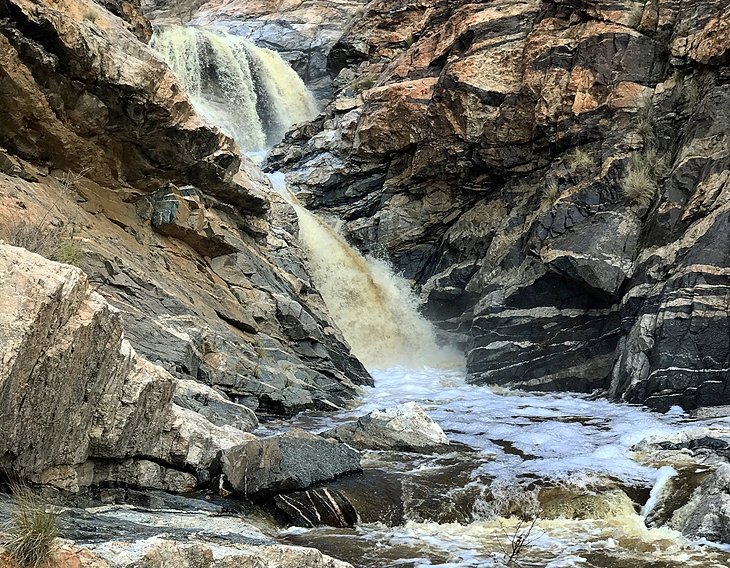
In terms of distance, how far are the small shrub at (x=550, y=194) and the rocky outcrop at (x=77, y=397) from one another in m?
10.3

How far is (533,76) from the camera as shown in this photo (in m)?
15.4

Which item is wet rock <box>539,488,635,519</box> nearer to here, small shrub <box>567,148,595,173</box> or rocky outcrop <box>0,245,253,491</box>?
rocky outcrop <box>0,245,253,491</box>

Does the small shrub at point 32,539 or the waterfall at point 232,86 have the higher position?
the waterfall at point 232,86

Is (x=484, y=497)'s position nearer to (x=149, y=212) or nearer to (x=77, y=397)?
(x=77, y=397)

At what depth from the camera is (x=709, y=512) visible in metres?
5.71

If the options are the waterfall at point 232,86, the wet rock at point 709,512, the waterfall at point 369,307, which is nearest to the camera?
the wet rock at point 709,512

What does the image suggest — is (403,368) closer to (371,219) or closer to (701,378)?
(371,219)

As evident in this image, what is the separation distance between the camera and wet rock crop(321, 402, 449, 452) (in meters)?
8.52

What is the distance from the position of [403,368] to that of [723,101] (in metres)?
9.02

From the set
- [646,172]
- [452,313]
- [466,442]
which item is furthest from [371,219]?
[466,442]

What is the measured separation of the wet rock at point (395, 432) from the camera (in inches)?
336

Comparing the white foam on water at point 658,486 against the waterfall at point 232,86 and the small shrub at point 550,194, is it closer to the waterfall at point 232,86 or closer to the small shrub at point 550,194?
the small shrub at point 550,194

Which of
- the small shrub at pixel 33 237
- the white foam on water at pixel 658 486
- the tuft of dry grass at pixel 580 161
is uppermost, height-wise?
the tuft of dry grass at pixel 580 161

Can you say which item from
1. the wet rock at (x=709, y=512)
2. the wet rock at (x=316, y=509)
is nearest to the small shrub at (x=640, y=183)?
the wet rock at (x=709, y=512)
